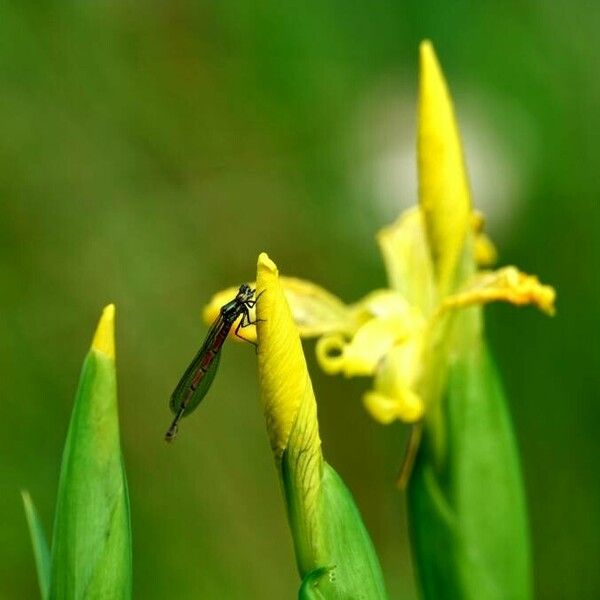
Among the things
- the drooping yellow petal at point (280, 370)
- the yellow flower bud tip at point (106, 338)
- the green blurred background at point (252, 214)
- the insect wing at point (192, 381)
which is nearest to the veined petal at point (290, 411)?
the drooping yellow petal at point (280, 370)

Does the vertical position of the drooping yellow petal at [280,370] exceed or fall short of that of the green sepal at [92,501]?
it exceeds it

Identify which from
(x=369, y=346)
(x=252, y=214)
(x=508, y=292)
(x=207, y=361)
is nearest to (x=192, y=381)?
(x=207, y=361)

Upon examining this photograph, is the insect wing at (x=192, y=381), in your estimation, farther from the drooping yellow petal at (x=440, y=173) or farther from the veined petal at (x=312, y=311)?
the drooping yellow petal at (x=440, y=173)

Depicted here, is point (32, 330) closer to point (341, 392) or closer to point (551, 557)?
point (341, 392)

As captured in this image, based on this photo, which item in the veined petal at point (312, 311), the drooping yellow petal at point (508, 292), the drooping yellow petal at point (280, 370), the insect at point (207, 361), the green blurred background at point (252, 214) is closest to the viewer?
the drooping yellow petal at point (280, 370)

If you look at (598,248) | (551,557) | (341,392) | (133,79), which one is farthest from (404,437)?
(133,79)

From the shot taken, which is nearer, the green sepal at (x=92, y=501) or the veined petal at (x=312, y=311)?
the green sepal at (x=92, y=501)

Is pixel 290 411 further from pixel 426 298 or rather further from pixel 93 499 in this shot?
pixel 426 298
